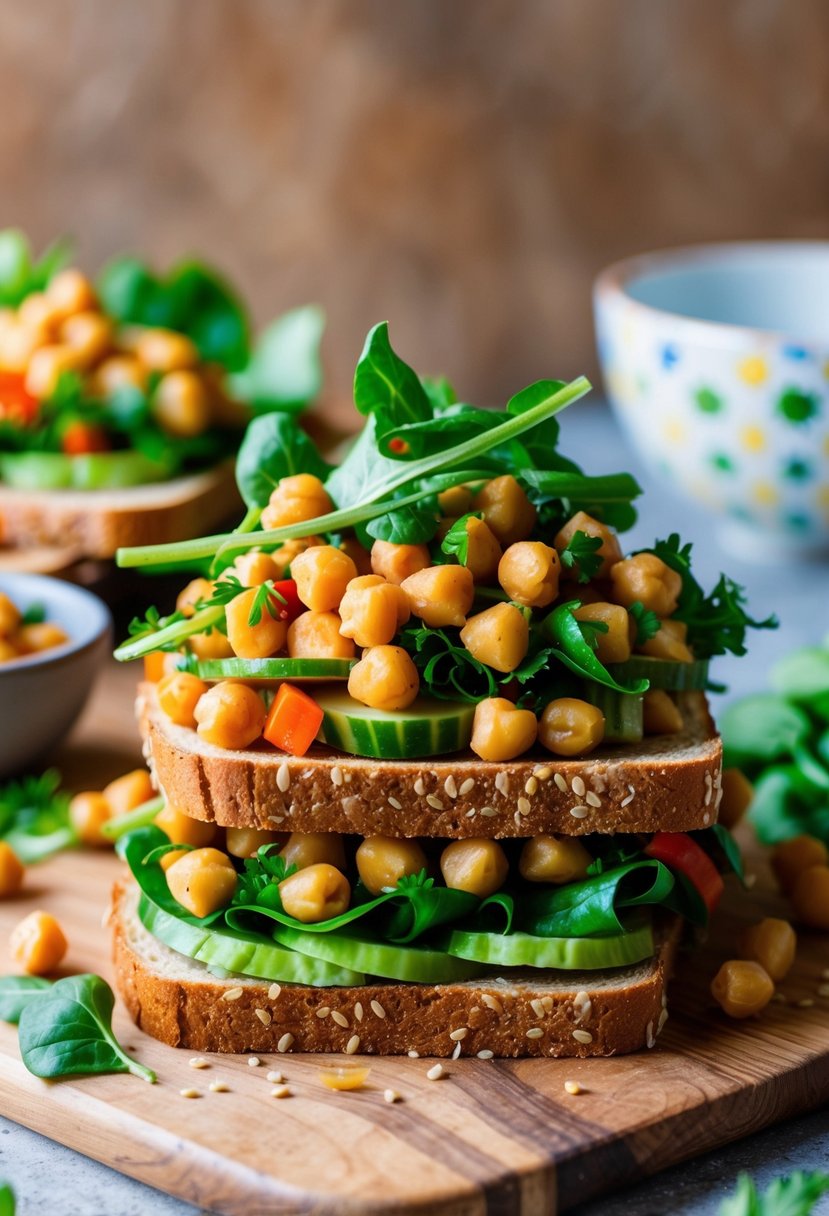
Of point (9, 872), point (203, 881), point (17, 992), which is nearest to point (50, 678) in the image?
point (9, 872)

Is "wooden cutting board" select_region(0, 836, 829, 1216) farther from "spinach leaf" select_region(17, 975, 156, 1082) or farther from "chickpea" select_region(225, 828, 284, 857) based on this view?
"chickpea" select_region(225, 828, 284, 857)

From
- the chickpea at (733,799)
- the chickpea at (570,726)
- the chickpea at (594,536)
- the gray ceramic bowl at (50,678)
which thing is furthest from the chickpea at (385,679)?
the gray ceramic bowl at (50,678)

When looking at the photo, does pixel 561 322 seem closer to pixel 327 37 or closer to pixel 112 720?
pixel 327 37

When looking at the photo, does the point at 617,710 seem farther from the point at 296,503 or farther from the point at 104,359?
the point at 104,359

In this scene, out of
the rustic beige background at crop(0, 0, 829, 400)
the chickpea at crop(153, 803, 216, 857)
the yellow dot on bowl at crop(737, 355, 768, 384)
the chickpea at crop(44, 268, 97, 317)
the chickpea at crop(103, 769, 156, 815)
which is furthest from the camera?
the rustic beige background at crop(0, 0, 829, 400)

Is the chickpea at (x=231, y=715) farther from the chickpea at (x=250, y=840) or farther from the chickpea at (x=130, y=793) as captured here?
the chickpea at (x=130, y=793)

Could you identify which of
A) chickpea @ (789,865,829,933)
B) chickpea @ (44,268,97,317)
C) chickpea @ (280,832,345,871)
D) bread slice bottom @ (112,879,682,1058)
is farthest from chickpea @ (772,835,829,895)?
chickpea @ (44,268,97,317)

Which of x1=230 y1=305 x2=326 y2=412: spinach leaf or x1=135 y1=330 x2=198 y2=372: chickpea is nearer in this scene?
x1=135 y1=330 x2=198 y2=372: chickpea
